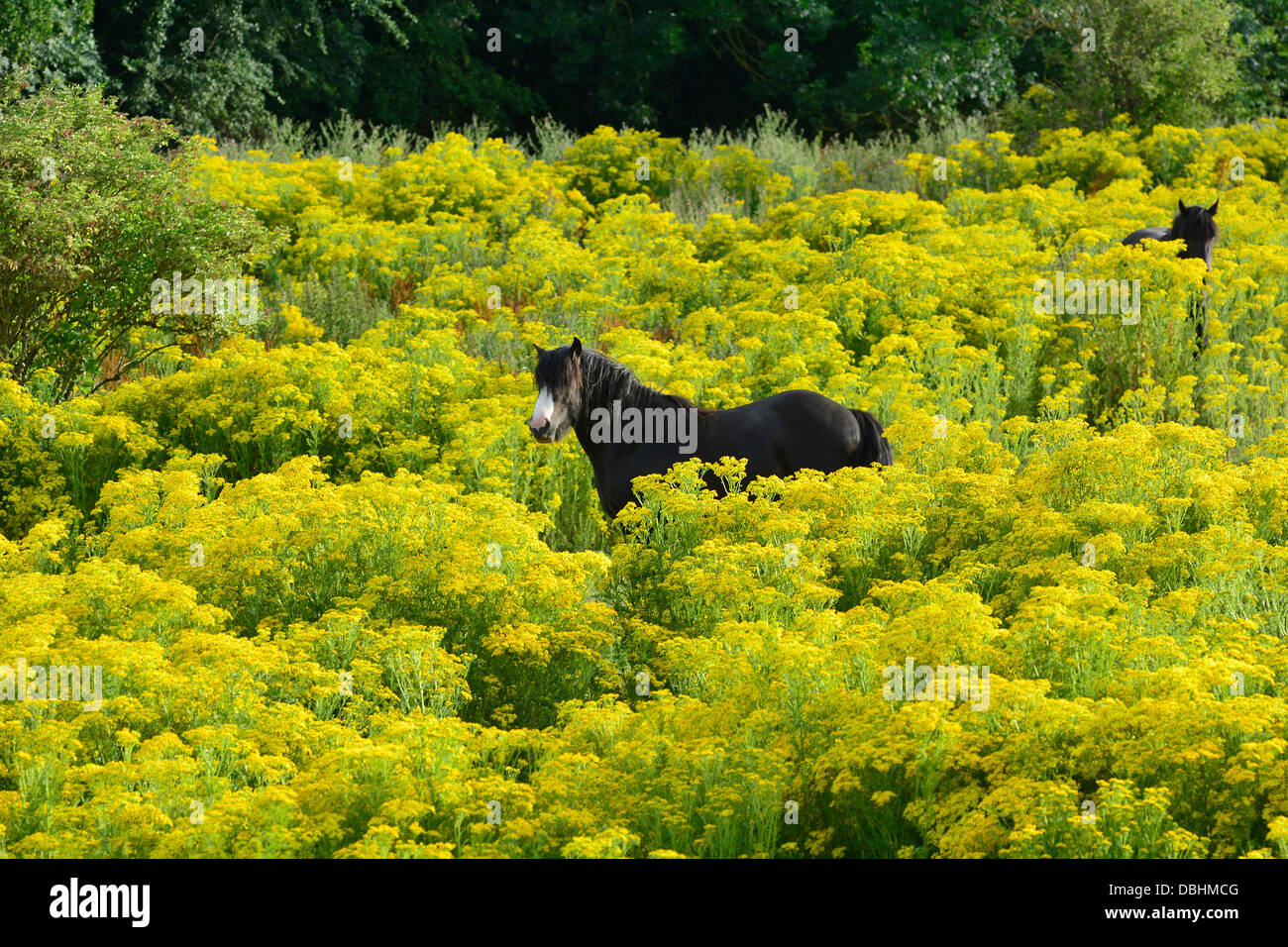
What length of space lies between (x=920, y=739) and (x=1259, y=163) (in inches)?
564

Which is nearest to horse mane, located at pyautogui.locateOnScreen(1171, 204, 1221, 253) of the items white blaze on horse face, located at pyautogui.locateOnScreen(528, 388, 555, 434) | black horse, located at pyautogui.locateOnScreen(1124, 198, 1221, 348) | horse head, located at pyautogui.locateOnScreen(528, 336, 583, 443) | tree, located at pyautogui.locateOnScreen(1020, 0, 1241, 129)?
black horse, located at pyautogui.locateOnScreen(1124, 198, 1221, 348)

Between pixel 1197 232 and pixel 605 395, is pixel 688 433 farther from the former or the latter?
pixel 1197 232

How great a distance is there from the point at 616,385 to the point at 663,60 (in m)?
18.4

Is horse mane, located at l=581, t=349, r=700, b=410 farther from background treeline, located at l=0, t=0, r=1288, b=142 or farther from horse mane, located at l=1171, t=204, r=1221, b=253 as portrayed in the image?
background treeline, located at l=0, t=0, r=1288, b=142

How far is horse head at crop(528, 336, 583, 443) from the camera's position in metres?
7.53

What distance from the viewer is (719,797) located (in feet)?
14.3

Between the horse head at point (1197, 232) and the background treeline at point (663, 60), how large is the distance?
7.01 meters

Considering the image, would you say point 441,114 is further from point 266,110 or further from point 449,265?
point 449,265

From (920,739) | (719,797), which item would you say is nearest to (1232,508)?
(920,739)

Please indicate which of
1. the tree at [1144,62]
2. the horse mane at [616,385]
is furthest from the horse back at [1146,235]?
the tree at [1144,62]

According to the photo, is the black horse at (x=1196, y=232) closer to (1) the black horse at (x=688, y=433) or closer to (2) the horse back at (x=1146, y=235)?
(2) the horse back at (x=1146, y=235)

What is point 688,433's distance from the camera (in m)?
7.93

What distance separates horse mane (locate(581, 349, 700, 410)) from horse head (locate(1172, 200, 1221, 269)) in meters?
5.97

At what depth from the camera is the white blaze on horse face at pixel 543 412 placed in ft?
24.6
